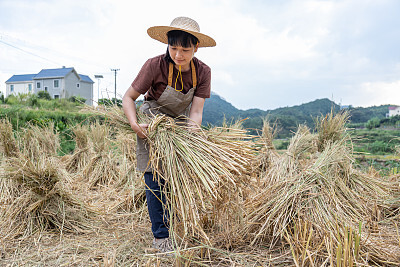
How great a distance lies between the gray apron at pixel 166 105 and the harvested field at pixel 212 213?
114mm

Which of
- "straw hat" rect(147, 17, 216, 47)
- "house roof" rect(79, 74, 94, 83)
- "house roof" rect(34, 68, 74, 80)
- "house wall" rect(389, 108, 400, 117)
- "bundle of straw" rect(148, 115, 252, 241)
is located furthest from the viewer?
"house roof" rect(79, 74, 94, 83)

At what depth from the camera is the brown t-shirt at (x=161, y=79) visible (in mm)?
2002

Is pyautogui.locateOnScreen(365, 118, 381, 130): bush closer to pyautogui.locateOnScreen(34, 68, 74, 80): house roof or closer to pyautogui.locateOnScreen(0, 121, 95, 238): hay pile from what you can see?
pyautogui.locateOnScreen(0, 121, 95, 238): hay pile

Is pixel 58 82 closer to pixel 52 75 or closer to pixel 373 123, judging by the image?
pixel 52 75

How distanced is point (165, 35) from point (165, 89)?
0.40 m

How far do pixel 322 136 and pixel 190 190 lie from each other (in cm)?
249

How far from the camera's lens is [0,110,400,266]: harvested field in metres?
1.69

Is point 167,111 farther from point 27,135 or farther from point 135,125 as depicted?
point 27,135

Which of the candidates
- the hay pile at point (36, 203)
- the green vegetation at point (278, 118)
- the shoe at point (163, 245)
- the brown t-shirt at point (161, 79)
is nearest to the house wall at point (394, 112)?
the green vegetation at point (278, 118)

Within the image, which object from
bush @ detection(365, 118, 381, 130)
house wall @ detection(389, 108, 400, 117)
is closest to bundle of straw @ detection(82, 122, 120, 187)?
bush @ detection(365, 118, 381, 130)

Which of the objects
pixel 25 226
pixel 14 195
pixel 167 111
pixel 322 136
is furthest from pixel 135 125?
pixel 322 136

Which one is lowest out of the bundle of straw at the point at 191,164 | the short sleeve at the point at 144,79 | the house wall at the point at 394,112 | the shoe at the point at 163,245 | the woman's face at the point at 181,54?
the shoe at the point at 163,245

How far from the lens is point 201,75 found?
82.7 inches

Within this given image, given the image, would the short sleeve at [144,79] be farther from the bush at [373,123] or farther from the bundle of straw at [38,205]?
the bush at [373,123]
